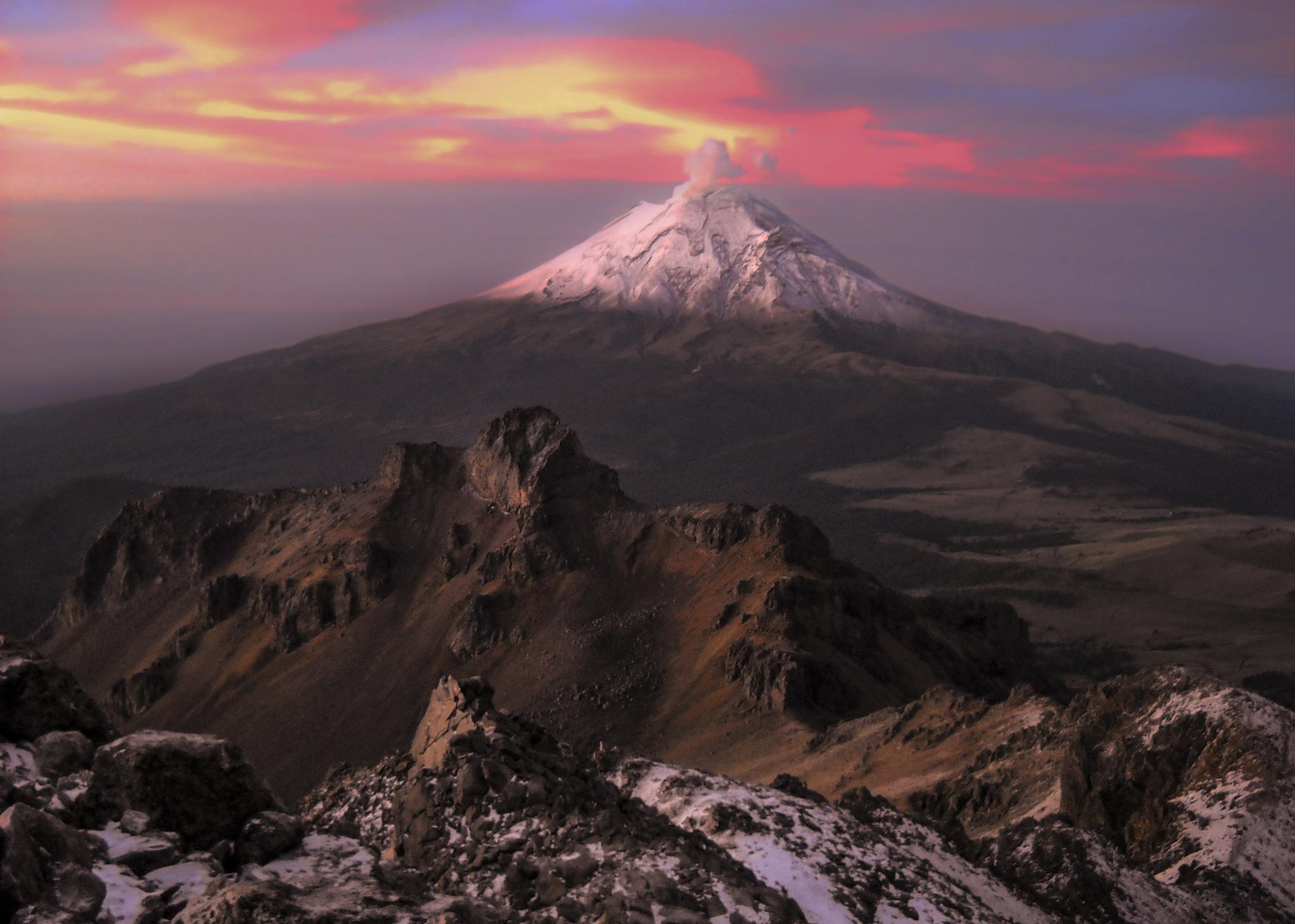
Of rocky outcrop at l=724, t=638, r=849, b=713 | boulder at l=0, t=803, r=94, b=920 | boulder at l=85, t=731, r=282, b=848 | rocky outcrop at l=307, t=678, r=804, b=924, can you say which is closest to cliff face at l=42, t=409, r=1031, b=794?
rocky outcrop at l=724, t=638, r=849, b=713

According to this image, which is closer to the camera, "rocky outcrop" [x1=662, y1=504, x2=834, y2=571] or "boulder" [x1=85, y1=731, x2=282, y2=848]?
"boulder" [x1=85, y1=731, x2=282, y2=848]

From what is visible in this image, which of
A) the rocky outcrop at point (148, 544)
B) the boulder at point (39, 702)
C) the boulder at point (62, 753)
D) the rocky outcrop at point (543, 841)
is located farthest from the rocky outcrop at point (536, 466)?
the boulder at point (62, 753)

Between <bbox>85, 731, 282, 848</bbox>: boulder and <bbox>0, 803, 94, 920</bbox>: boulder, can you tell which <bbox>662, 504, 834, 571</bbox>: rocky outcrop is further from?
<bbox>0, 803, 94, 920</bbox>: boulder

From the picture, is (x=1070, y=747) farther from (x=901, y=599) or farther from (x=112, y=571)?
(x=112, y=571)

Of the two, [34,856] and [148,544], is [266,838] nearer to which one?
[34,856]

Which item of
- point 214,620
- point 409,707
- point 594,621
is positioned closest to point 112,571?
point 214,620

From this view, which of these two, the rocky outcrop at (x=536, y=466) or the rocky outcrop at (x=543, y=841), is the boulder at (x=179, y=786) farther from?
the rocky outcrop at (x=536, y=466)

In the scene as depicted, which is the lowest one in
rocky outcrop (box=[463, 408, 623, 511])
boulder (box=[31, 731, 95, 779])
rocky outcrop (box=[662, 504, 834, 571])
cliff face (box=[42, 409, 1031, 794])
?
cliff face (box=[42, 409, 1031, 794])
